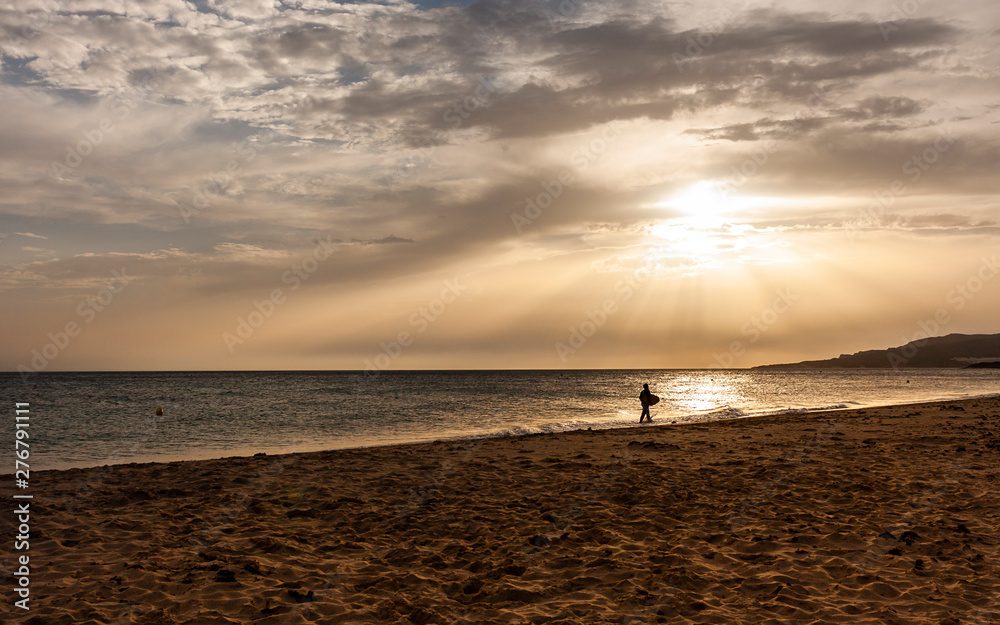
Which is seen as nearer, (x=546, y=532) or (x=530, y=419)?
(x=546, y=532)

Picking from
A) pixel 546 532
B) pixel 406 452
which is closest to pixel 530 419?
pixel 406 452

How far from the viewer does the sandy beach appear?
20.5ft

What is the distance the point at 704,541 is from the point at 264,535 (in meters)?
6.55

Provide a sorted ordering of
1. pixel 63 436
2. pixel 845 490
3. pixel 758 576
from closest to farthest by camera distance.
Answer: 1. pixel 758 576
2. pixel 845 490
3. pixel 63 436

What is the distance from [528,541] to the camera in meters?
8.42

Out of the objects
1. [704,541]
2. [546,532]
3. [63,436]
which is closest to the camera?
[704,541]

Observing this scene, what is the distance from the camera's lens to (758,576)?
6.91 meters

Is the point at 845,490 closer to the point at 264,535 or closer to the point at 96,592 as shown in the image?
the point at 264,535

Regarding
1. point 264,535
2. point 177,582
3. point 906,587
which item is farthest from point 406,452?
point 906,587

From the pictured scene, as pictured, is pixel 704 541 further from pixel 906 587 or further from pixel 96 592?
pixel 96 592

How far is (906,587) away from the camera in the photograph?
6.52 m

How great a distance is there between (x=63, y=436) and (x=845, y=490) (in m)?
31.3

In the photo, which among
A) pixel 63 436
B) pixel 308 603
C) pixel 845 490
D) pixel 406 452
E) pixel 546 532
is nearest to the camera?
pixel 308 603

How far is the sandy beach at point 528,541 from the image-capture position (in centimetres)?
623
